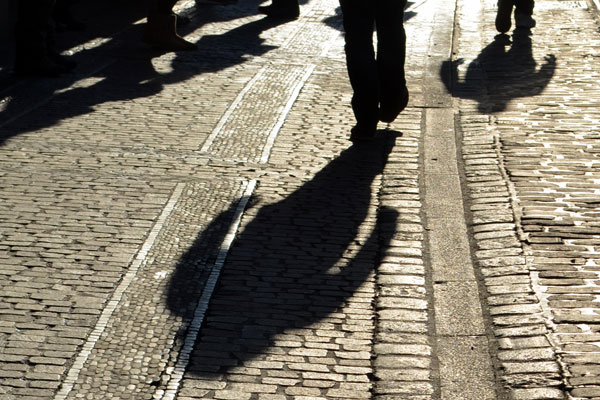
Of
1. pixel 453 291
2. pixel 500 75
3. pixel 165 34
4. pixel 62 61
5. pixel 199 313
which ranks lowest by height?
pixel 500 75

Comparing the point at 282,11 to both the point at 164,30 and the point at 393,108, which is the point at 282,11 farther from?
the point at 393,108

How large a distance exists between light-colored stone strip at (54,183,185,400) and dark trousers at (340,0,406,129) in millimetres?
1635

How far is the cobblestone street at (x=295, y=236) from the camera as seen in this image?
14.7 ft

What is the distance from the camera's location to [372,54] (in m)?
7.69

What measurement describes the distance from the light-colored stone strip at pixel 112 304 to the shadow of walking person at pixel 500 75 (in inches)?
130

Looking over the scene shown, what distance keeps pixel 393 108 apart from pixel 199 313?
342 cm

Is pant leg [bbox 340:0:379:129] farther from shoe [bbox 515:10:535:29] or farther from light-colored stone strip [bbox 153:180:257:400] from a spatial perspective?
shoe [bbox 515:10:535:29]

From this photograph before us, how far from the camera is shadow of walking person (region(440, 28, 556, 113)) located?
9.16 meters

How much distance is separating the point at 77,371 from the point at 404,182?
2.94 metres

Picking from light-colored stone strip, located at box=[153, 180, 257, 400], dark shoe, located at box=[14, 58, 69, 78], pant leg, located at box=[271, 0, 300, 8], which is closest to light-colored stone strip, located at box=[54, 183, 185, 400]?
light-colored stone strip, located at box=[153, 180, 257, 400]

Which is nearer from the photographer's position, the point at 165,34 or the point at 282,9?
the point at 165,34

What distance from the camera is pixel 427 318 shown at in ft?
16.2

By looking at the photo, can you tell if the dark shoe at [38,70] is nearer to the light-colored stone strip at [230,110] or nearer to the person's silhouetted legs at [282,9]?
the light-colored stone strip at [230,110]

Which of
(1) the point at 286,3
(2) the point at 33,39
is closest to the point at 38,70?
(2) the point at 33,39
